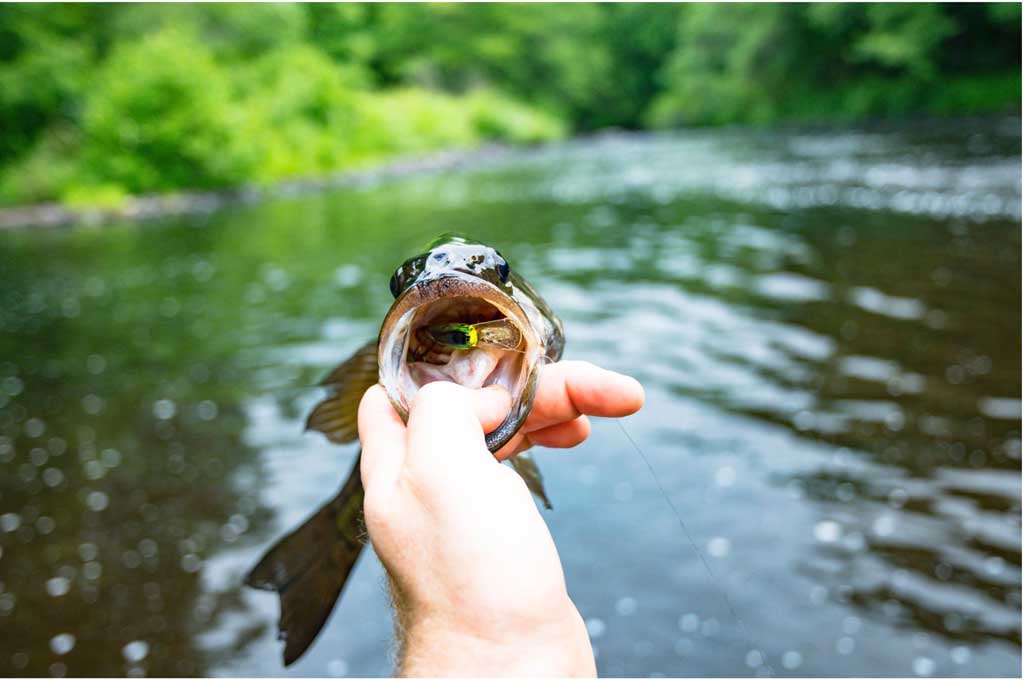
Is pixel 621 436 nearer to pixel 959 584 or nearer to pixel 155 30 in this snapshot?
pixel 959 584

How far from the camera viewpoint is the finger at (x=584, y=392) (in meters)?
1.76

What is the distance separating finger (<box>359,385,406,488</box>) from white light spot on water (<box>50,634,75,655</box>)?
4.13 metres

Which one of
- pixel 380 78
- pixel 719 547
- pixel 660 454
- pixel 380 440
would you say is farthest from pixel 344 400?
pixel 380 78

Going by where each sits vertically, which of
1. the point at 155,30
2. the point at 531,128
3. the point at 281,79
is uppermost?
the point at 155,30

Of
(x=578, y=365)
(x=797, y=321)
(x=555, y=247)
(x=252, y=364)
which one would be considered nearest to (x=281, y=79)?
(x=555, y=247)

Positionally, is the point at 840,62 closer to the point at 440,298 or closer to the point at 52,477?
the point at 52,477

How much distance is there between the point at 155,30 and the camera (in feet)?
133

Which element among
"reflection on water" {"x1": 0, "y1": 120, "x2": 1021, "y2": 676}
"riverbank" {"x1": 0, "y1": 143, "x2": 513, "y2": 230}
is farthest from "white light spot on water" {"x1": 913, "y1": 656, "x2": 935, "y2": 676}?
"riverbank" {"x1": 0, "y1": 143, "x2": 513, "y2": 230}

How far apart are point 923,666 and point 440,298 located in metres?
3.83

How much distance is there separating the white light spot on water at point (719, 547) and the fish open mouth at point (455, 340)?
3.74 m

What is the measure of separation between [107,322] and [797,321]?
35.1 feet

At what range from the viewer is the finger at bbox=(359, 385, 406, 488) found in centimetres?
151

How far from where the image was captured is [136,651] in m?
4.61

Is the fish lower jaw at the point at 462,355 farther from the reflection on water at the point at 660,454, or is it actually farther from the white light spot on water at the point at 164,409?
the white light spot on water at the point at 164,409
